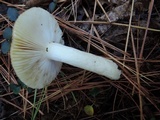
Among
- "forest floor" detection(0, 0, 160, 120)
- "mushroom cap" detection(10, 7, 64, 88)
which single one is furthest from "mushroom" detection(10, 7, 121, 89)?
"forest floor" detection(0, 0, 160, 120)

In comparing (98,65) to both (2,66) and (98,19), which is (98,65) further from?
(2,66)

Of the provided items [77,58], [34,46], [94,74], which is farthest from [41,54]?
[94,74]

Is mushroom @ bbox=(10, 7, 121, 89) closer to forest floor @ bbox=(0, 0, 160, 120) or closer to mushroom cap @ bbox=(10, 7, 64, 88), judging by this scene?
mushroom cap @ bbox=(10, 7, 64, 88)

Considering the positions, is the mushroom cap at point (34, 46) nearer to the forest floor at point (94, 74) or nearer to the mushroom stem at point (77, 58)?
the mushroom stem at point (77, 58)

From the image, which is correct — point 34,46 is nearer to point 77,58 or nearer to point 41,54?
point 41,54

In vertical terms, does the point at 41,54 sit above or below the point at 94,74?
above

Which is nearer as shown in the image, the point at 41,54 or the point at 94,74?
the point at 41,54

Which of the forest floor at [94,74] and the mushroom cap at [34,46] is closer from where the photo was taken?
the mushroom cap at [34,46]

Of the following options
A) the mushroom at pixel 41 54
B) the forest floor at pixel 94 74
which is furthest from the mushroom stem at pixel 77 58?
the forest floor at pixel 94 74
